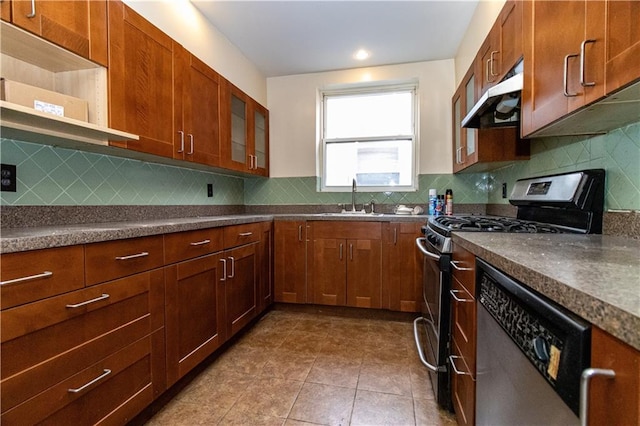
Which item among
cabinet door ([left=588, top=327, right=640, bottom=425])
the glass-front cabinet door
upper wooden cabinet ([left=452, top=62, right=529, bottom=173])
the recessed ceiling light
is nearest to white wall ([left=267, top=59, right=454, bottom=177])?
the recessed ceiling light

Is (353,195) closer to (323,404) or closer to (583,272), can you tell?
(323,404)

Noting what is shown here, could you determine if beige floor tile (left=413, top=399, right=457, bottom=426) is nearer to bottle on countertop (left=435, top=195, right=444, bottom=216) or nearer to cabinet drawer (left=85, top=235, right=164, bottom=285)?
cabinet drawer (left=85, top=235, right=164, bottom=285)

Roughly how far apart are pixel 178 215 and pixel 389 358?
1882 mm

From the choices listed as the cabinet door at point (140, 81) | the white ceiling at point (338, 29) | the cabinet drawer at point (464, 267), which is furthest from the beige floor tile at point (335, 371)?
the white ceiling at point (338, 29)

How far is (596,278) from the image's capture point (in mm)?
517

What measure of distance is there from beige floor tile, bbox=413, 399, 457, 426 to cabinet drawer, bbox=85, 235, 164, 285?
1.47 meters

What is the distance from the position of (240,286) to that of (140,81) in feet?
4.76

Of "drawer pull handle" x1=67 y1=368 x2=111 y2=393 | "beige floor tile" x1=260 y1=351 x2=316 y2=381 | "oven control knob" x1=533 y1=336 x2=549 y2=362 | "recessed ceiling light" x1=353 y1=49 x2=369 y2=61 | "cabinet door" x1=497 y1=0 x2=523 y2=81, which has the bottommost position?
"beige floor tile" x1=260 y1=351 x2=316 y2=381

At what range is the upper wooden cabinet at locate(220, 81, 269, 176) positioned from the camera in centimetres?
245

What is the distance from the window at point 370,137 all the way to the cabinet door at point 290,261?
82cm

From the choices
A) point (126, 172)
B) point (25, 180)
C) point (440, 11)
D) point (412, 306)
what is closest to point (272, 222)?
point (126, 172)

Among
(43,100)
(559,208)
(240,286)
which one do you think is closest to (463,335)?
(559,208)

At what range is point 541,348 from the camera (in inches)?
22.5

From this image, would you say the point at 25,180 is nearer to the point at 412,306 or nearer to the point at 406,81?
the point at 412,306
